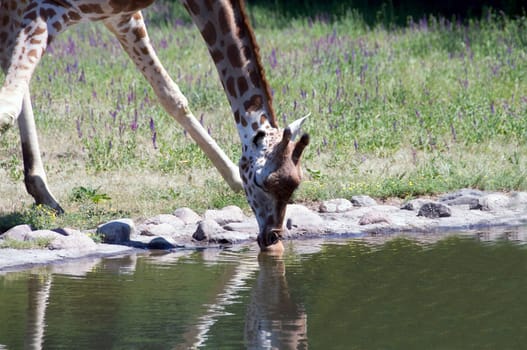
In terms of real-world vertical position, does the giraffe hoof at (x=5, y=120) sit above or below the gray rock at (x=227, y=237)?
above

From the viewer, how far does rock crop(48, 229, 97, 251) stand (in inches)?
296

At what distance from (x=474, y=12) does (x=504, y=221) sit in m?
12.3

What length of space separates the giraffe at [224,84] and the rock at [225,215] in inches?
28.6

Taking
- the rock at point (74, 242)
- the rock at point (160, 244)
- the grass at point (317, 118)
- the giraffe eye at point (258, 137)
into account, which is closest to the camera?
the giraffe eye at point (258, 137)

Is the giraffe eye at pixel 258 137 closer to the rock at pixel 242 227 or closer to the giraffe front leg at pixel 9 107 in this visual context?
the rock at pixel 242 227

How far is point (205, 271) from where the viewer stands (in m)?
7.06

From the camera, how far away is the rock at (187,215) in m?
8.43

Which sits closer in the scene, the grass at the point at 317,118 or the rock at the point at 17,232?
the rock at the point at 17,232

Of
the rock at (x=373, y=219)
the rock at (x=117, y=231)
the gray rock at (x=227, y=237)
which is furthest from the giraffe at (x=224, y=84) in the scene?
the rock at (x=373, y=219)

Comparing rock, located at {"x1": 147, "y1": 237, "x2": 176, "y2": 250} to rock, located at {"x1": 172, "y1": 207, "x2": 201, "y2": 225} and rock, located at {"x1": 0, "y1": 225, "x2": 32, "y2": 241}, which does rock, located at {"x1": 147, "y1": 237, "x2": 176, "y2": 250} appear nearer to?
rock, located at {"x1": 172, "y1": 207, "x2": 201, "y2": 225}

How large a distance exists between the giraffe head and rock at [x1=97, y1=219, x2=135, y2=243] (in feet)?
3.04

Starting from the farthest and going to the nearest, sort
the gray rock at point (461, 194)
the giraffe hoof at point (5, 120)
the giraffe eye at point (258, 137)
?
the gray rock at point (461, 194) < the giraffe eye at point (258, 137) < the giraffe hoof at point (5, 120)

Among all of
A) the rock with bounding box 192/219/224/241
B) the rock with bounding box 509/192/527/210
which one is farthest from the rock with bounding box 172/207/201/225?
the rock with bounding box 509/192/527/210

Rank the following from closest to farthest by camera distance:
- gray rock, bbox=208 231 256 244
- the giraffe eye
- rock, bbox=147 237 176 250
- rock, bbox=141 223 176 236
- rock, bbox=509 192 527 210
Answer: the giraffe eye, rock, bbox=147 237 176 250, gray rock, bbox=208 231 256 244, rock, bbox=141 223 176 236, rock, bbox=509 192 527 210
